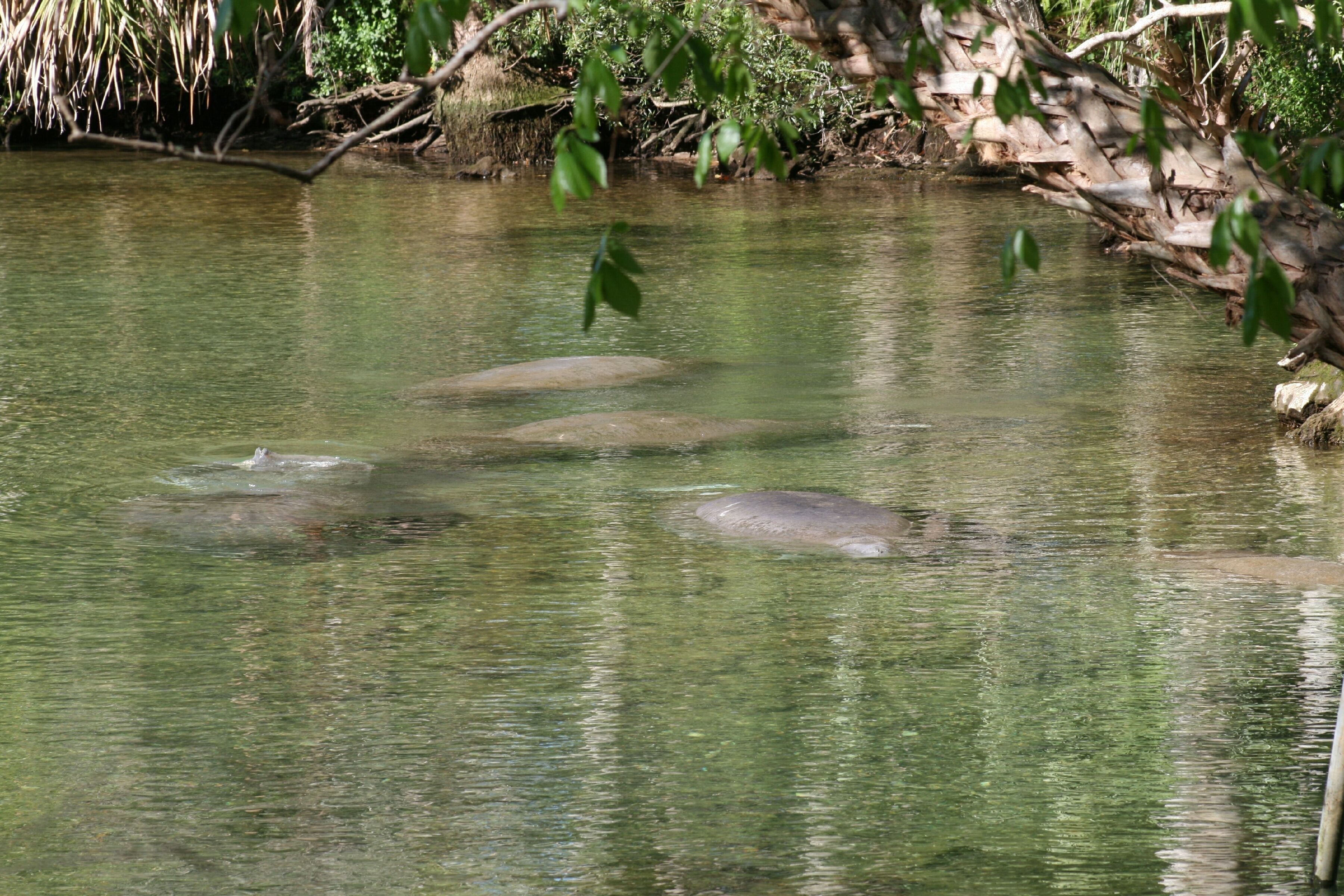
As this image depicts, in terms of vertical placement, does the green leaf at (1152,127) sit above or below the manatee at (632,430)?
above

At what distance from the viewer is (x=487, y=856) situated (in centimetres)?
317

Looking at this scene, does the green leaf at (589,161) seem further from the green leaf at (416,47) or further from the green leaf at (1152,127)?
the green leaf at (1152,127)

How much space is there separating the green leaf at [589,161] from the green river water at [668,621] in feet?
4.79

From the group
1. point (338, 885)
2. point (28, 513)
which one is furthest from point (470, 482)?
point (338, 885)

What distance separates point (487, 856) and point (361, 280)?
7.57 m

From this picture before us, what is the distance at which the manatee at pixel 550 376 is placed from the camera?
7.59 meters

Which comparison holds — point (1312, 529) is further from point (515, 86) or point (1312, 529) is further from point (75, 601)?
point (515, 86)

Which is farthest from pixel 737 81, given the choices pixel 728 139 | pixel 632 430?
pixel 632 430

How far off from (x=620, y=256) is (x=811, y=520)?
3.44 meters

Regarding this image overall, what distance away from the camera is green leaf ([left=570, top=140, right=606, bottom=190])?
199cm

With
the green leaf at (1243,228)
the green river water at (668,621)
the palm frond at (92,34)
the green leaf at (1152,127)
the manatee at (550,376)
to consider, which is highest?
the palm frond at (92,34)

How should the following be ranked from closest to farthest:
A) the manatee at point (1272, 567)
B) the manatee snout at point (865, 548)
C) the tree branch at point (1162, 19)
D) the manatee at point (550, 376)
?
1. the tree branch at point (1162, 19)
2. the manatee at point (1272, 567)
3. the manatee snout at point (865, 548)
4. the manatee at point (550, 376)

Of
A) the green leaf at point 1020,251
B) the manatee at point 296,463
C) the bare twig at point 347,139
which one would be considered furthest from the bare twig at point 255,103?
the manatee at point 296,463

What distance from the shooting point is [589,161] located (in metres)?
2.00
